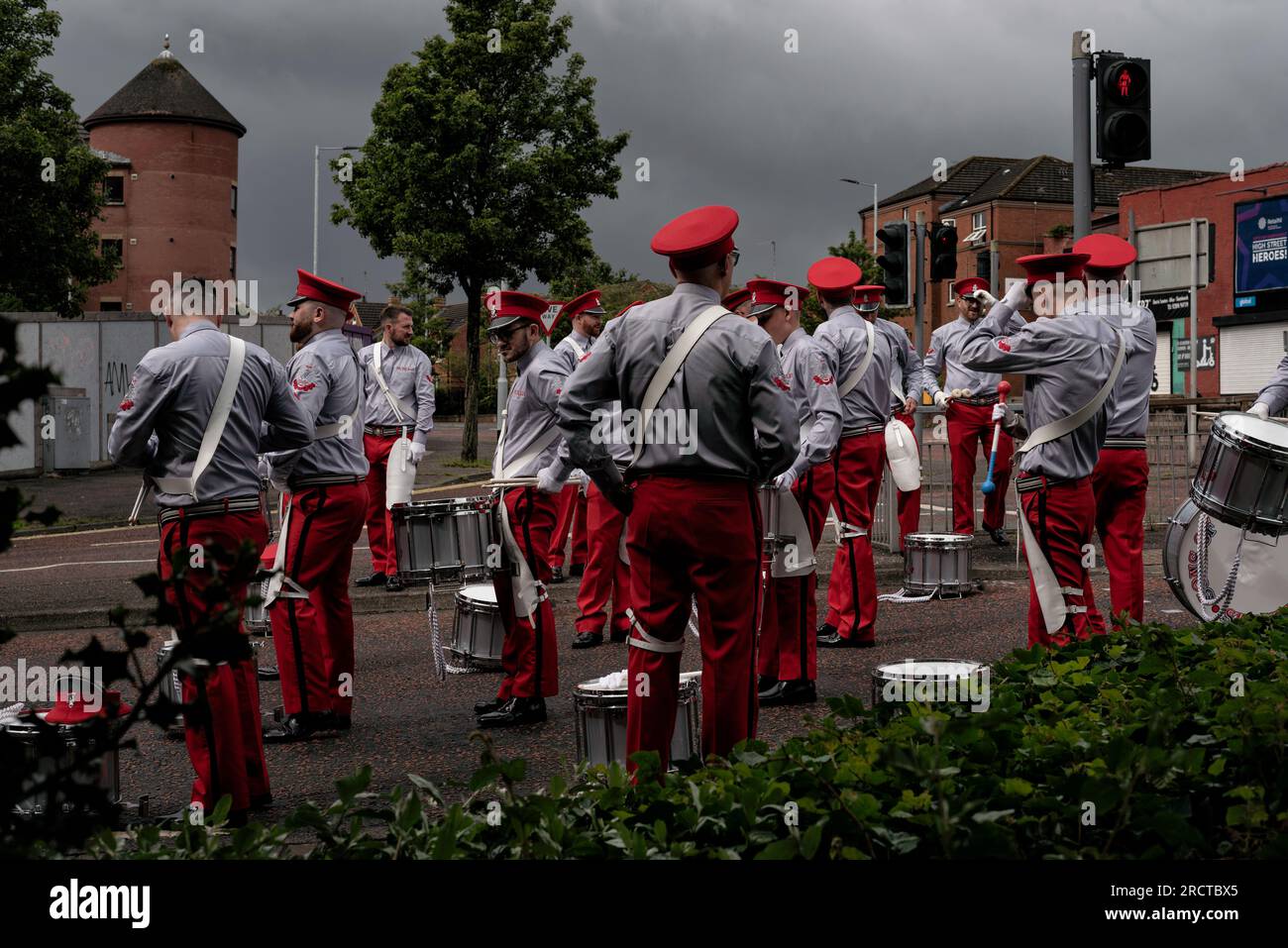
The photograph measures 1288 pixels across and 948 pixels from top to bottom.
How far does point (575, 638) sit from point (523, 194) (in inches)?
1091

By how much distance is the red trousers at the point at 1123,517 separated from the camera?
8.04 m

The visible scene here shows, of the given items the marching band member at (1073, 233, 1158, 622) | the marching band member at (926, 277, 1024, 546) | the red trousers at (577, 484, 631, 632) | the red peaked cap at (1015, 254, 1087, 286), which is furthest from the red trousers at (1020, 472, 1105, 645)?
the marching band member at (926, 277, 1024, 546)

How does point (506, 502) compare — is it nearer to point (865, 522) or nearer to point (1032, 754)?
point (865, 522)

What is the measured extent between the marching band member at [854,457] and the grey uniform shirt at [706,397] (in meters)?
3.89

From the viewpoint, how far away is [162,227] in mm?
73938

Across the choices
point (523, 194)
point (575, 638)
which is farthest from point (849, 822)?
point (523, 194)

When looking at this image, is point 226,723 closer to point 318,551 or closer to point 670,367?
point 318,551

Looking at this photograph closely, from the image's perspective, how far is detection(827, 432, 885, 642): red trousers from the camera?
9133mm

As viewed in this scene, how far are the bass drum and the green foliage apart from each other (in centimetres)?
402

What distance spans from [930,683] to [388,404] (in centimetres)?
882

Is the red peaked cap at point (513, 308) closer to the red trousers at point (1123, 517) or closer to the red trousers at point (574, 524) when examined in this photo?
the red trousers at point (1123, 517)

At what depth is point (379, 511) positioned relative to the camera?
1266cm

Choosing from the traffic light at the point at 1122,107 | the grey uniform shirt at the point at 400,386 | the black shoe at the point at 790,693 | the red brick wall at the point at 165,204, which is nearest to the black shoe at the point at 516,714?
the black shoe at the point at 790,693

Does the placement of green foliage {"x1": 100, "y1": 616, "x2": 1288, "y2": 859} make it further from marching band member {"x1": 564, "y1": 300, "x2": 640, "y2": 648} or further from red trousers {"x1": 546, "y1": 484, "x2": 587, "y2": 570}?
red trousers {"x1": 546, "y1": 484, "x2": 587, "y2": 570}
